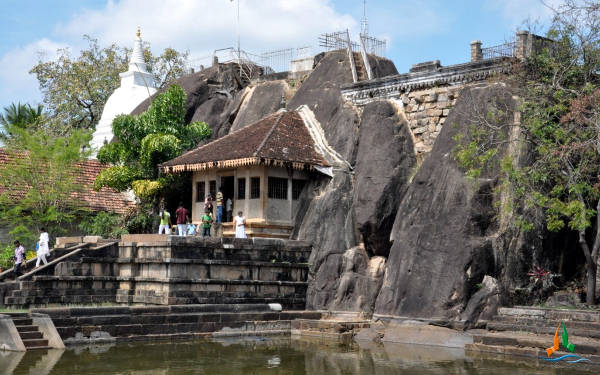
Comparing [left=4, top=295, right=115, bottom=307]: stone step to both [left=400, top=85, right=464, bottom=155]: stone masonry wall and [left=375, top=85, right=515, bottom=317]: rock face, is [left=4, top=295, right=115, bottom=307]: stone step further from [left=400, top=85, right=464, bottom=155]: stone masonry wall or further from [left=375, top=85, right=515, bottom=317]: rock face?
[left=400, top=85, right=464, bottom=155]: stone masonry wall

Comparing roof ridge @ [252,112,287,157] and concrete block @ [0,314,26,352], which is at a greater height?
roof ridge @ [252,112,287,157]

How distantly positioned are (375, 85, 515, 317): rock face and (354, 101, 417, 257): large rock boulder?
33.1 inches

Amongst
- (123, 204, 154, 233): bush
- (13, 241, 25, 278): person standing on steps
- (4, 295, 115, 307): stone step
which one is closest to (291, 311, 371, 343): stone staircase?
(4, 295, 115, 307): stone step

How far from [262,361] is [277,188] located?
357 inches

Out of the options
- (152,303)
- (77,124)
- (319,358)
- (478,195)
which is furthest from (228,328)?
(77,124)

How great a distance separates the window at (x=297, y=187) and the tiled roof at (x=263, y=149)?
0.95 metres

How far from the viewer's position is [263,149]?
22547 mm

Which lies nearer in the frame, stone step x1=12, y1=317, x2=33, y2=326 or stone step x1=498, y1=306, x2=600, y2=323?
stone step x1=498, y1=306, x2=600, y2=323

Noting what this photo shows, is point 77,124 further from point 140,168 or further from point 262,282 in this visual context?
point 262,282

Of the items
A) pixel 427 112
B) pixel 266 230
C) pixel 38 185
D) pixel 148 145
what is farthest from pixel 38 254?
pixel 427 112

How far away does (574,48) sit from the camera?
18.1 metres

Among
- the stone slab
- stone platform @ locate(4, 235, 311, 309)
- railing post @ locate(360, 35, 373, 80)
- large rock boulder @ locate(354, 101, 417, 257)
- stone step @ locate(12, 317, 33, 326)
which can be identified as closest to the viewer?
stone step @ locate(12, 317, 33, 326)

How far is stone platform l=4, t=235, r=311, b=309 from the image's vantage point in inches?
766

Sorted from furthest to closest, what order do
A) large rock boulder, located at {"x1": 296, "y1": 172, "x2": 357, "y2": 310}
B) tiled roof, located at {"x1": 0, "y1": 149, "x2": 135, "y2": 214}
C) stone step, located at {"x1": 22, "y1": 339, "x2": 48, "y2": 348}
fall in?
tiled roof, located at {"x1": 0, "y1": 149, "x2": 135, "y2": 214} < large rock boulder, located at {"x1": 296, "y1": 172, "x2": 357, "y2": 310} < stone step, located at {"x1": 22, "y1": 339, "x2": 48, "y2": 348}
